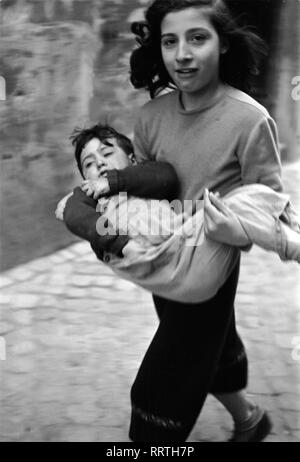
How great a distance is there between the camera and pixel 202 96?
2.24 m

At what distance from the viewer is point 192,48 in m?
2.17

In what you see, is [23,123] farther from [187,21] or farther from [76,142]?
[187,21]

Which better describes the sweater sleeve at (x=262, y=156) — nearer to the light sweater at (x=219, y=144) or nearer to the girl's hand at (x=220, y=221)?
the light sweater at (x=219, y=144)

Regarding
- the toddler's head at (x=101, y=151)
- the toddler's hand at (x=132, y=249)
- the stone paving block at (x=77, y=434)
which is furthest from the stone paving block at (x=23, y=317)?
the toddler's hand at (x=132, y=249)

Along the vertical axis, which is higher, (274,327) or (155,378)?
(155,378)

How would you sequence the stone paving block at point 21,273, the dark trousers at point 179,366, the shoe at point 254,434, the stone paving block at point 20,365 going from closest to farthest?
the dark trousers at point 179,366 < the shoe at point 254,434 < the stone paving block at point 20,365 < the stone paving block at point 21,273

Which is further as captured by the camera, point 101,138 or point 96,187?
point 101,138

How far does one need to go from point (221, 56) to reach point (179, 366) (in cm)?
90

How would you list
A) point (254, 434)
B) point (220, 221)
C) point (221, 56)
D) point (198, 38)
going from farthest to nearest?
point (254, 434)
point (221, 56)
point (198, 38)
point (220, 221)

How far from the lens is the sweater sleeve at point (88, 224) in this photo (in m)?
2.21

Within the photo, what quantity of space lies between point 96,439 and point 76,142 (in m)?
1.14

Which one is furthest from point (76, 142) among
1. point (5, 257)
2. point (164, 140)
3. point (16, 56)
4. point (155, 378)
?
point (5, 257)

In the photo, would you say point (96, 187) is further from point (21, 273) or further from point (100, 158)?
point (21, 273)

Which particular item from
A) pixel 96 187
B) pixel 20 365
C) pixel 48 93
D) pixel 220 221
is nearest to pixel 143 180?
pixel 96 187
